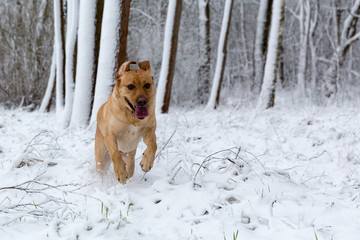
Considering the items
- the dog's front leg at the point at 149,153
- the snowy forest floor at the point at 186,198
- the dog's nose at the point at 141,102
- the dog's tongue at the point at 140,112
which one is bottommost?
the snowy forest floor at the point at 186,198

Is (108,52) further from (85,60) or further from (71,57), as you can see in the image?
(71,57)

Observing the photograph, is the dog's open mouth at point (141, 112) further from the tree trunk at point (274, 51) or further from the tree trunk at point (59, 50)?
the tree trunk at point (274, 51)

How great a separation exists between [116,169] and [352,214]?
1.96m

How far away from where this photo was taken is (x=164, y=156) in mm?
4648

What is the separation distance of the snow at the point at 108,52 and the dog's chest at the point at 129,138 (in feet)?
8.87

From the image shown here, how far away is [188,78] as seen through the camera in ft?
56.0

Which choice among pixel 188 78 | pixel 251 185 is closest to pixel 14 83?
Answer: pixel 188 78

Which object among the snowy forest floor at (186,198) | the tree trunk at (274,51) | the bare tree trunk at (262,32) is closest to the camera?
the snowy forest floor at (186,198)

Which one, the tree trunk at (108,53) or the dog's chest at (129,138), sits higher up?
the tree trunk at (108,53)

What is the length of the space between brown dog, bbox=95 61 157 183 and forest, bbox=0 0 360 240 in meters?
0.16

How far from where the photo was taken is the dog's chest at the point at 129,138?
3.05 meters

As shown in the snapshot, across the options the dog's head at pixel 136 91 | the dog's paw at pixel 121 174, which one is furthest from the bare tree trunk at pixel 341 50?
the dog's paw at pixel 121 174

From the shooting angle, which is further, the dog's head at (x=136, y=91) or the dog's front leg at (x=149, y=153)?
the dog's front leg at (x=149, y=153)

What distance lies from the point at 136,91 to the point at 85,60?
3887 mm
